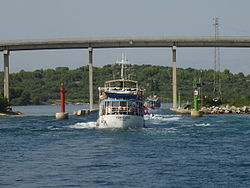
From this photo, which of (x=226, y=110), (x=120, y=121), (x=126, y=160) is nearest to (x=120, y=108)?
(x=120, y=121)

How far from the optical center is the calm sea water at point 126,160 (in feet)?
128

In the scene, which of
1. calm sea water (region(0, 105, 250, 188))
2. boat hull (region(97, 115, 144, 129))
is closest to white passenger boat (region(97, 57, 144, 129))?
boat hull (region(97, 115, 144, 129))

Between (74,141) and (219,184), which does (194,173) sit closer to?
(219,184)

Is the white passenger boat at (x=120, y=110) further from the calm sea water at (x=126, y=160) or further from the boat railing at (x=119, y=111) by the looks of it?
the calm sea water at (x=126, y=160)

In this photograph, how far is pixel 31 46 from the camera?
157500 mm

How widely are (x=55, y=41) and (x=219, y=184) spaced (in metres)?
119

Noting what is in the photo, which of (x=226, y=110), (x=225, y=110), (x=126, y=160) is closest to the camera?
(x=126, y=160)

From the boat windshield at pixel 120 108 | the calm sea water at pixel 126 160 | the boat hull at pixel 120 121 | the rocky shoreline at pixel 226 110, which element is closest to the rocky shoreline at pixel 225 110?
the rocky shoreline at pixel 226 110

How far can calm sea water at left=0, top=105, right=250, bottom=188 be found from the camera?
39.0 m

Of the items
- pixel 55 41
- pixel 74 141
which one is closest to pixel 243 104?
pixel 55 41

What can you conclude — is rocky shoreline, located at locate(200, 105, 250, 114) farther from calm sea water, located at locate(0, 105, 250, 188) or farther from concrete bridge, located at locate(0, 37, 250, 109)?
calm sea water, located at locate(0, 105, 250, 188)

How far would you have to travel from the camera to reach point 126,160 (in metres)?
48.0

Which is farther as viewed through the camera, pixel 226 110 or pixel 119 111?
pixel 226 110

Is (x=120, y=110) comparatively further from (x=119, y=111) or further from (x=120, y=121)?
(x=120, y=121)
